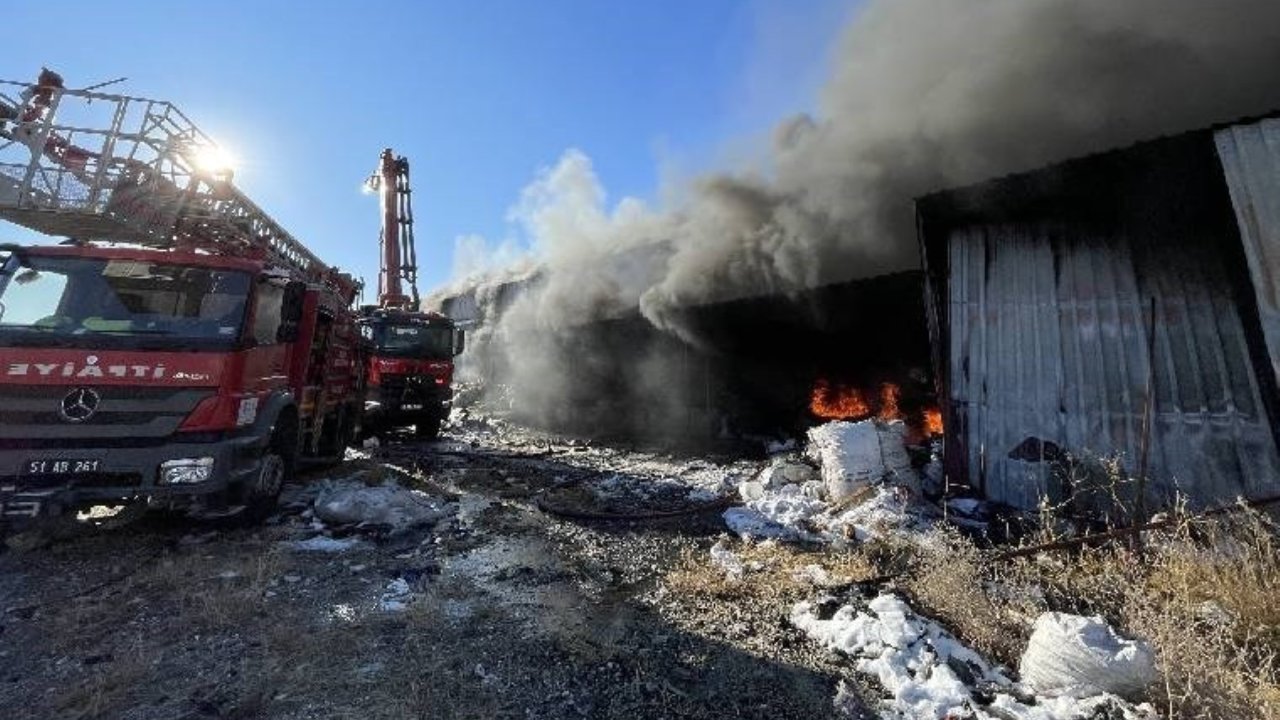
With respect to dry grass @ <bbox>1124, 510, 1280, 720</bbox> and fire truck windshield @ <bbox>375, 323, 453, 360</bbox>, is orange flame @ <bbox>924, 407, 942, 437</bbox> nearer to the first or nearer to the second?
dry grass @ <bbox>1124, 510, 1280, 720</bbox>

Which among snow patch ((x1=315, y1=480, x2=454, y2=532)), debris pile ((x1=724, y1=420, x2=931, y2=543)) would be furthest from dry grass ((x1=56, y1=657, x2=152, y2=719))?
debris pile ((x1=724, y1=420, x2=931, y2=543))

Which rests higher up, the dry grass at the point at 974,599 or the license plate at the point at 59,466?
the license plate at the point at 59,466

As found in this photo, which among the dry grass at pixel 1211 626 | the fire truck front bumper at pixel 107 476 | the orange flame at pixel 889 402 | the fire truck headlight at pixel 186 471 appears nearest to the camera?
the dry grass at pixel 1211 626

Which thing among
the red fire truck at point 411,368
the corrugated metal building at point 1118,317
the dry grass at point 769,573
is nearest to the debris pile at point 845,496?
the dry grass at point 769,573

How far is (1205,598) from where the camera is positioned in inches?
145

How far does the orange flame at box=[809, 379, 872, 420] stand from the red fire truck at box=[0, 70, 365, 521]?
421 inches

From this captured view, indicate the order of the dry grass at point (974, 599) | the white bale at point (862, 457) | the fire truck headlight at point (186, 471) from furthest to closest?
the white bale at point (862, 457) → the fire truck headlight at point (186, 471) → the dry grass at point (974, 599)

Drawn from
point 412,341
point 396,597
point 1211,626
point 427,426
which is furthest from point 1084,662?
point 427,426

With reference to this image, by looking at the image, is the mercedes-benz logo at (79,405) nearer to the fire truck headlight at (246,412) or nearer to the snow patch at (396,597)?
the fire truck headlight at (246,412)

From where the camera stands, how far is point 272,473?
6.48 m

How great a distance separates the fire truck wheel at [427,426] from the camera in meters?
14.1

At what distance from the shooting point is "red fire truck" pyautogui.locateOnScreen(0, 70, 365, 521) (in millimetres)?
4859

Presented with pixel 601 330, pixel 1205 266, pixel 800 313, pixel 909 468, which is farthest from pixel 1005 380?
pixel 601 330

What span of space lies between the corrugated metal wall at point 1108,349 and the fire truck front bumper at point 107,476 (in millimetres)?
8193
